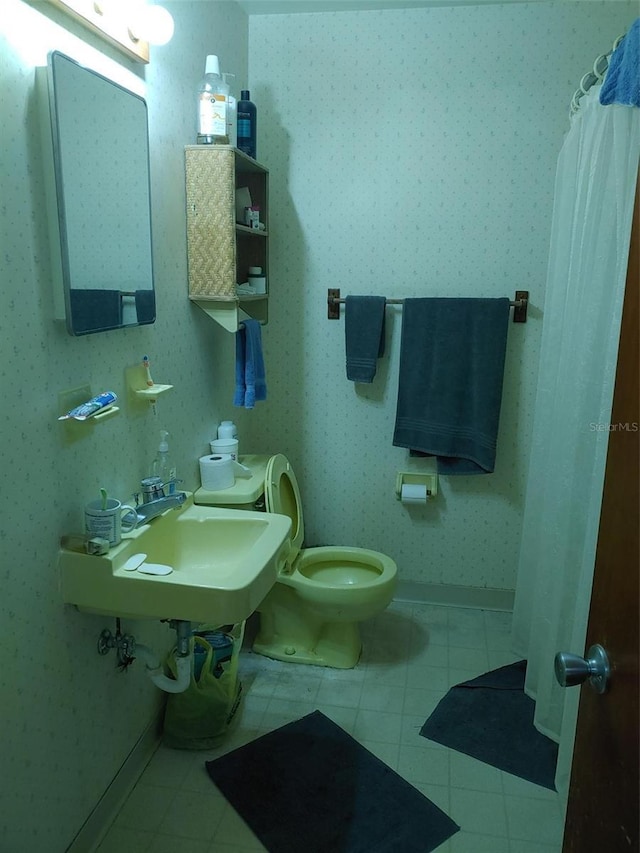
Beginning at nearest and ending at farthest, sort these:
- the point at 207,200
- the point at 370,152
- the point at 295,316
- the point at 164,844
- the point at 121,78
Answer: the point at 121,78, the point at 164,844, the point at 207,200, the point at 370,152, the point at 295,316

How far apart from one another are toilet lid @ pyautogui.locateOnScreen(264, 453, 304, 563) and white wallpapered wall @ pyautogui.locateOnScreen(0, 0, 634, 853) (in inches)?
11.3

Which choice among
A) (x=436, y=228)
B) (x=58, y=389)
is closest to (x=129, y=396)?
(x=58, y=389)

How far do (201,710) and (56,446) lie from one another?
40.9 inches

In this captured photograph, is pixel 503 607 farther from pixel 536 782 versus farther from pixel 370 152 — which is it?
pixel 370 152

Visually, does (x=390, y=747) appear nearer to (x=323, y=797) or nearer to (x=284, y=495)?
(x=323, y=797)

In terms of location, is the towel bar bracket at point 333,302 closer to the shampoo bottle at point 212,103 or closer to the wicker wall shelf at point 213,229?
the wicker wall shelf at point 213,229

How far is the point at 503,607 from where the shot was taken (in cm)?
289

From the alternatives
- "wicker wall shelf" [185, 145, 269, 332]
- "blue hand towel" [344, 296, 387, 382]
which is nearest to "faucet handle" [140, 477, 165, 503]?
"wicker wall shelf" [185, 145, 269, 332]

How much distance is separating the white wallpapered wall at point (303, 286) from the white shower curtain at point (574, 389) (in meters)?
0.43

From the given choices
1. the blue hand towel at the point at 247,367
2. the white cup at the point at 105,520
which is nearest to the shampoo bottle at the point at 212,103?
the blue hand towel at the point at 247,367

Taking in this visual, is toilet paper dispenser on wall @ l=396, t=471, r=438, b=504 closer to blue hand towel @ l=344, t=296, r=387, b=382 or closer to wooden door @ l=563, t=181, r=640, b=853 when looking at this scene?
blue hand towel @ l=344, t=296, r=387, b=382

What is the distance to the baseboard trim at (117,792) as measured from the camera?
1638mm

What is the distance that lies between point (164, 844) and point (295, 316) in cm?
193

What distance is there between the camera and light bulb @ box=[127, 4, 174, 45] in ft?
5.05
